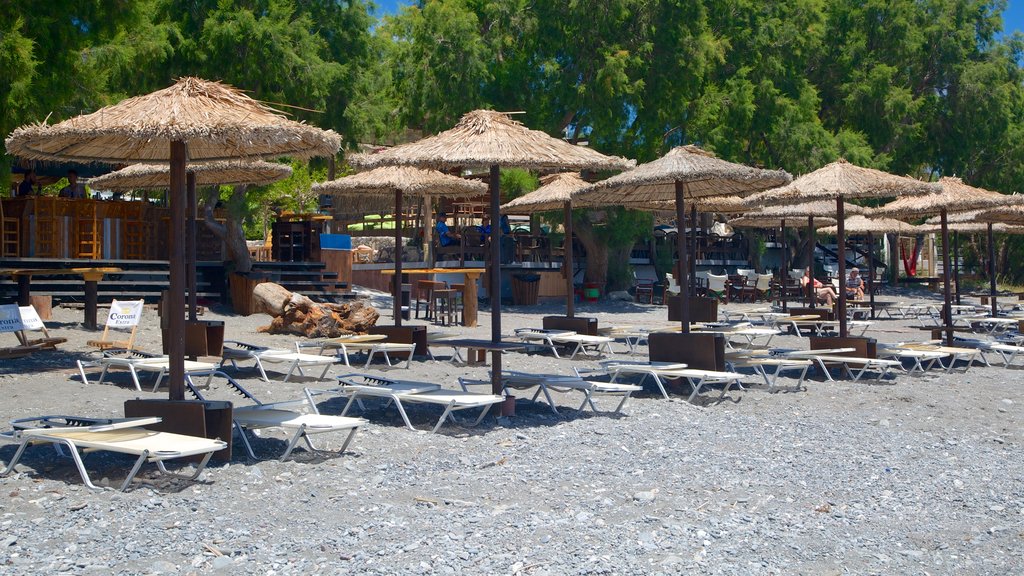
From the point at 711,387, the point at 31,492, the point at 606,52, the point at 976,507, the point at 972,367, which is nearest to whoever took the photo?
the point at 31,492

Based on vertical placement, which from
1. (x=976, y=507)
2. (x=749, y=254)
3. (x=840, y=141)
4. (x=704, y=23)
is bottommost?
(x=976, y=507)

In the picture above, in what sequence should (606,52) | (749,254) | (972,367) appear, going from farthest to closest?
(749,254)
(606,52)
(972,367)

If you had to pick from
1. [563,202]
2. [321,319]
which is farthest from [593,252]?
[321,319]

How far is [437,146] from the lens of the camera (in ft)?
25.9

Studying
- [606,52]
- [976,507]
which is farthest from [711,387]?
[606,52]

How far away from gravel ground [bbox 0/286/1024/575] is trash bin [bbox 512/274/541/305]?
14.8 meters

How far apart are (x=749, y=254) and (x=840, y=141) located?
16.2 ft

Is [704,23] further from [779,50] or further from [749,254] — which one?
[749,254]

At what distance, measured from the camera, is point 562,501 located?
5527 millimetres

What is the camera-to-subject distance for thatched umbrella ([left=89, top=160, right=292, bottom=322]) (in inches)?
398

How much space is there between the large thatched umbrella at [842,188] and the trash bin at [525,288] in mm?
12168

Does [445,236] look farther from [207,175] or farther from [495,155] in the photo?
A: [495,155]

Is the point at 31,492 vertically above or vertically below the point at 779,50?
below

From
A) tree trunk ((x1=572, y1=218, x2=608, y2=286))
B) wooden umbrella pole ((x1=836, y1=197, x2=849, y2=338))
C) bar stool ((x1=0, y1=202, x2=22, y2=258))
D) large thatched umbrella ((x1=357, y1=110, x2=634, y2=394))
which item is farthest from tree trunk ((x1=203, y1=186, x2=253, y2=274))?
wooden umbrella pole ((x1=836, y1=197, x2=849, y2=338))
